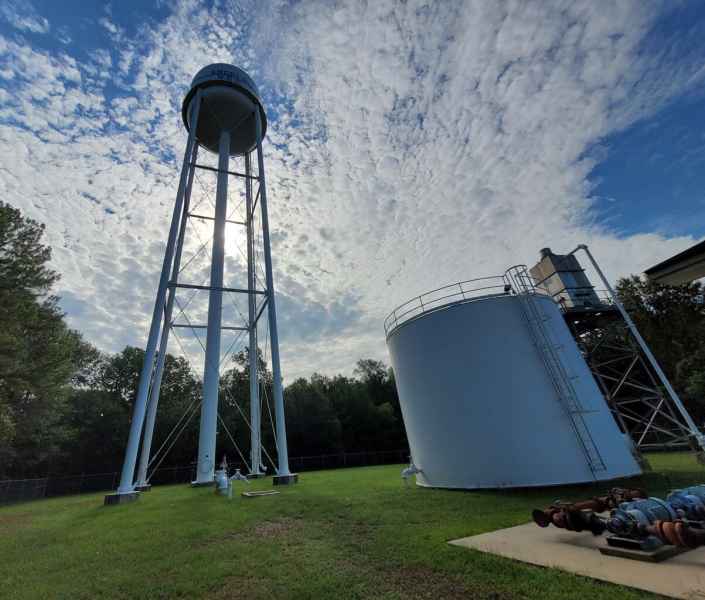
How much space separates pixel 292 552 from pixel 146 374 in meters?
8.59

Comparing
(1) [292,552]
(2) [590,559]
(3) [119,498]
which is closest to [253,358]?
(3) [119,498]

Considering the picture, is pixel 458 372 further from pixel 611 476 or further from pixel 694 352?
pixel 694 352

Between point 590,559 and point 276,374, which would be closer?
point 590,559

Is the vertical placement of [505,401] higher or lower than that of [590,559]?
higher

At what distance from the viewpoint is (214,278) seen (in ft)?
51.4

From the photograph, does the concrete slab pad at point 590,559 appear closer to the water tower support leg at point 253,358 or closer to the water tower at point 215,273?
the water tower at point 215,273

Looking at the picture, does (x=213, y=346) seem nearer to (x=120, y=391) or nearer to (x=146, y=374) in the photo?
(x=146, y=374)

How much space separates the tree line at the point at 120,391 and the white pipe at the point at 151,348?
4.50m

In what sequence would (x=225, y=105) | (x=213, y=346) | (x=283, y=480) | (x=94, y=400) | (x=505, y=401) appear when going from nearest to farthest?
(x=505, y=401), (x=283, y=480), (x=213, y=346), (x=225, y=105), (x=94, y=400)

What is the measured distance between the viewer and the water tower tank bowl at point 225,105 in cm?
1630

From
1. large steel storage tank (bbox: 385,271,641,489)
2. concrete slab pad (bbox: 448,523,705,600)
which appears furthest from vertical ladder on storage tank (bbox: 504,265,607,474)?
concrete slab pad (bbox: 448,523,705,600)

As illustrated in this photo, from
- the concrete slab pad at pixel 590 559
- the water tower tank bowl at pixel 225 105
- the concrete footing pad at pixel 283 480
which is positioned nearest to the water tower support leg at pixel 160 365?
the water tower tank bowl at pixel 225 105

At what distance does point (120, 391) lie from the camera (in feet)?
116

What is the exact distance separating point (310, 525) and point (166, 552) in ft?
8.79
